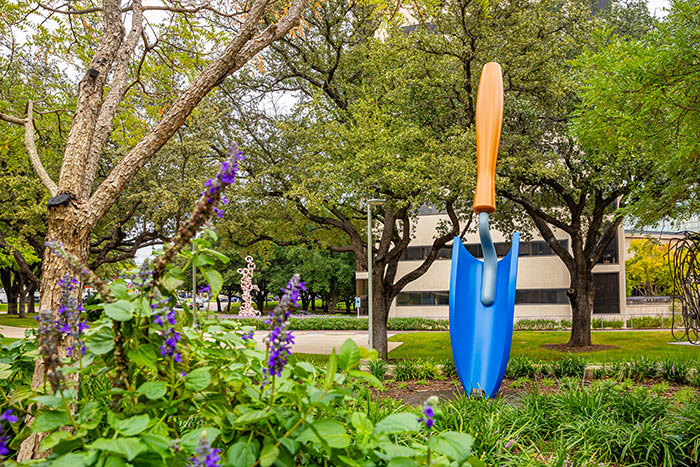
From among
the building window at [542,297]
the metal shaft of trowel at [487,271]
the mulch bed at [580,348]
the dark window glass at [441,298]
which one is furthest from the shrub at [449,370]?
the dark window glass at [441,298]

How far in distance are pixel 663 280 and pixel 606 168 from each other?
26.4 meters

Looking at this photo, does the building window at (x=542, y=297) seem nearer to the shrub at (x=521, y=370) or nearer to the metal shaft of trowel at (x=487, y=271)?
the shrub at (x=521, y=370)

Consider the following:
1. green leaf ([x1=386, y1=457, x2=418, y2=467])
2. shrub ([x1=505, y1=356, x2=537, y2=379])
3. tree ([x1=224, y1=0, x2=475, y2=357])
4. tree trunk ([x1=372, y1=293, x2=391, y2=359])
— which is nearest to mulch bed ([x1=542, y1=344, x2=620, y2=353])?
tree ([x1=224, y1=0, x2=475, y2=357])

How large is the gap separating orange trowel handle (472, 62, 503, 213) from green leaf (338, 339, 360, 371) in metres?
5.60

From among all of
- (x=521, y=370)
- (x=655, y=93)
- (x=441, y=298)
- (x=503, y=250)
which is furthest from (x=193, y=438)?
(x=441, y=298)

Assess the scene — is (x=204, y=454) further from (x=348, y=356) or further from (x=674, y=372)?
(x=674, y=372)

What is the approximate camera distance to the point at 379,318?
13367 millimetres

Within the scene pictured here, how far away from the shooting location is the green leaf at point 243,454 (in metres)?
1.41

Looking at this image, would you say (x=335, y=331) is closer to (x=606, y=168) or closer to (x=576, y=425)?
(x=606, y=168)

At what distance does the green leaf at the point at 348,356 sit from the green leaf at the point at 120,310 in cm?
64

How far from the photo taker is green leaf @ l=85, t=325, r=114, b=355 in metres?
1.47

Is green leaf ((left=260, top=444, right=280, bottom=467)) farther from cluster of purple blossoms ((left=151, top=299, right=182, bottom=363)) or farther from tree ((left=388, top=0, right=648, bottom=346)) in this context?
tree ((left=388, top=0, right=648, bottom=346))

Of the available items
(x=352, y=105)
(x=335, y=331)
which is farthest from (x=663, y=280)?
(x=352, y=105)

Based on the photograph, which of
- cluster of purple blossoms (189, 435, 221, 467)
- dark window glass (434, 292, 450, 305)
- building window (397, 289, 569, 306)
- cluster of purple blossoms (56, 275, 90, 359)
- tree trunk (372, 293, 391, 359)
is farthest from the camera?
dark window glass (434, 292, 450, 305)
